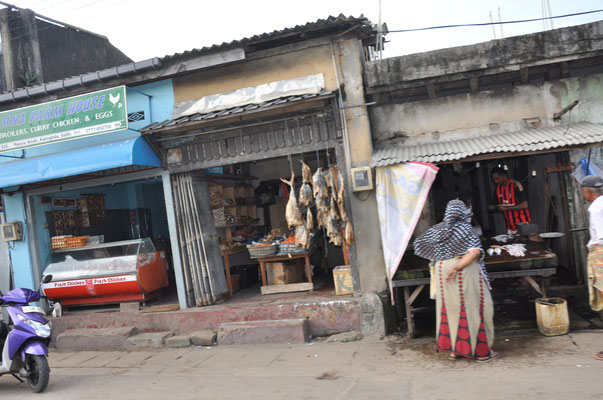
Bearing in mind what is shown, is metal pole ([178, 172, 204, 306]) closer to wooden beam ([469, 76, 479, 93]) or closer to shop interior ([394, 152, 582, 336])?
shop interior ([394, 152, 582, 336])

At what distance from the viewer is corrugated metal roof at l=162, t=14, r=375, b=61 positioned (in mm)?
6969

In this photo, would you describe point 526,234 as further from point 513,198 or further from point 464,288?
point 464,288

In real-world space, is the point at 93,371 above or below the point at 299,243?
below

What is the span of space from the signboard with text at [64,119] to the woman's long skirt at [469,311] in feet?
19.5

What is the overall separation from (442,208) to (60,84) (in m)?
8.23

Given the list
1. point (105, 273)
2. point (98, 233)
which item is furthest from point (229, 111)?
point (98, 233)

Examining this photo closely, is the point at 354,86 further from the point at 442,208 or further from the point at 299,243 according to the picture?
the point at 442,208

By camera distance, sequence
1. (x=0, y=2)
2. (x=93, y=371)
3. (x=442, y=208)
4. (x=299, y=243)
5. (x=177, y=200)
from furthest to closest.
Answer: (x=0, y=2), (x=442, y=208), (x=177, y=200), (x=299, y=243), (x=93, y=371)

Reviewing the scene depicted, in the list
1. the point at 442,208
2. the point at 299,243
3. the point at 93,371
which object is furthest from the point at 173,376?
the point at 442,208

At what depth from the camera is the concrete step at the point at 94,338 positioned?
8.27 metres

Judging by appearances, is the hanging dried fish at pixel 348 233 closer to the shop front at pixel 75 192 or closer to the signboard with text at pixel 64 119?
the shop front at pixel 75 192

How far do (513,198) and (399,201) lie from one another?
247 cm

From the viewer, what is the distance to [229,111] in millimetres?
7383

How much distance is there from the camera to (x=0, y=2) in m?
11.3
